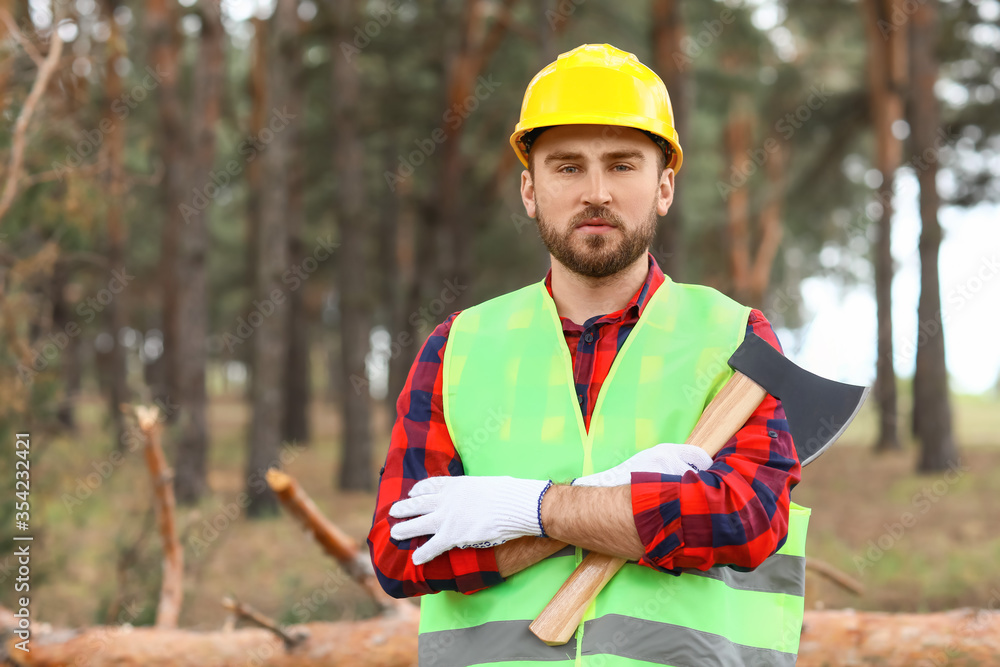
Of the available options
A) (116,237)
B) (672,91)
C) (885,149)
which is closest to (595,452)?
(672,91)

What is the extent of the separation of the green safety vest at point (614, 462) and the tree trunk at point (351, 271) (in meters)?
10.9

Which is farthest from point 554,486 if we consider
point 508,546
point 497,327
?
point 497,327

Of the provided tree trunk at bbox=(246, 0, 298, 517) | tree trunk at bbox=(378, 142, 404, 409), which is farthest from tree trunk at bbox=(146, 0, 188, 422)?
tree trunk at bbox=(378, 142, 404, 409)

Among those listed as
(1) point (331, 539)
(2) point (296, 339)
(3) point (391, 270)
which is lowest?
(1) point (331, 539)

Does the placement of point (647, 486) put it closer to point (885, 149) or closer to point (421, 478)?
point (421, 478)

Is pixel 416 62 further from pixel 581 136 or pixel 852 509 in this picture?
pixel 581 136

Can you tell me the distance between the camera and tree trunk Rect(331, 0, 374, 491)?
13.3m

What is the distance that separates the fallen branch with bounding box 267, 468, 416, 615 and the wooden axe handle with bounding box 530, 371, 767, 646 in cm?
245

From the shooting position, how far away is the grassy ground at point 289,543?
6566 mm

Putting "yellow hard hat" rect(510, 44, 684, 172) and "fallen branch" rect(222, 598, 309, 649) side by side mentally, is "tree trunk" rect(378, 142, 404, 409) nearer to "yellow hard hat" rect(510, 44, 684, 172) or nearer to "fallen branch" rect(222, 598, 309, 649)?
"fallen branch" rect(222, 598, 309, 649)

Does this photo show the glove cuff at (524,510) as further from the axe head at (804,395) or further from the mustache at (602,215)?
the mustache at (602,215)

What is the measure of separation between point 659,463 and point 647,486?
98mm

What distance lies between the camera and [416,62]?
1528 centimetres

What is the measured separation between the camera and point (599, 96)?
2.24 metres
